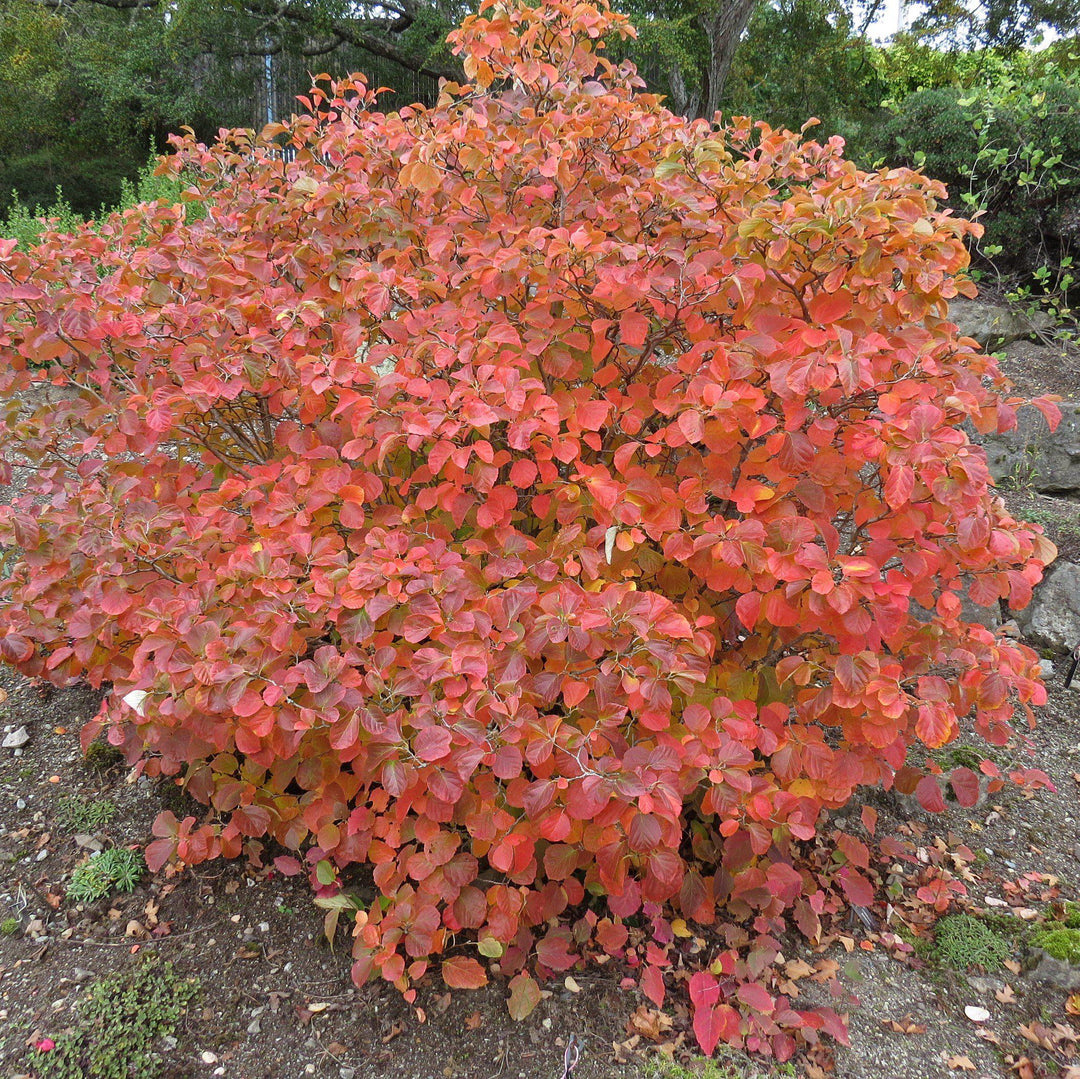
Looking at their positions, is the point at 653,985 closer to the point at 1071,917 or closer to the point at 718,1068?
the point at 718,1068

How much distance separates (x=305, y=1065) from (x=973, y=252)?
250 inches

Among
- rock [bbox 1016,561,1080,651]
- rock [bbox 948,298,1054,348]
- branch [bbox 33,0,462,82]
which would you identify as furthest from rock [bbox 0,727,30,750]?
branch [bbox 33,0,462,82]

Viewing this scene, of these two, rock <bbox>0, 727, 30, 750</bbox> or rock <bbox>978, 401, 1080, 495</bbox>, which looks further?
rock <bbox>978, 401, 1080, 495</bbox>

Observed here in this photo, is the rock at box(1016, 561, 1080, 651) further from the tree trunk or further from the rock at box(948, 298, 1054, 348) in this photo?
the tree trunk

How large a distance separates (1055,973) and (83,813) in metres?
2.50

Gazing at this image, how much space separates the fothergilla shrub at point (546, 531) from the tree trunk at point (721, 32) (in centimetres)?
701

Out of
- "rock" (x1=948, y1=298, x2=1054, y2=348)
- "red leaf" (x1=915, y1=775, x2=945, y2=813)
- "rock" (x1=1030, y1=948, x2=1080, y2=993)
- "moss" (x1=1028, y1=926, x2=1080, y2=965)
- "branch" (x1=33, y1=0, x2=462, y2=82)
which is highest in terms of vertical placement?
"branch" (x1=33, y1=0, x2=462, y2=82)

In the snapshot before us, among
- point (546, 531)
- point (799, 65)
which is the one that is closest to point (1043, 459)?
point (546, 531)

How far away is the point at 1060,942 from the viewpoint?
1.88m

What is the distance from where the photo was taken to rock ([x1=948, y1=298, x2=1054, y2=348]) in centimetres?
510

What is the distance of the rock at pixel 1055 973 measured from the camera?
1822 millimetres

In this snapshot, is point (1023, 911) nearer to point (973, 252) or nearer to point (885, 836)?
point (885, 836)

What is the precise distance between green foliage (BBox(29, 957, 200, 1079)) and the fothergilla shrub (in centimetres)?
30

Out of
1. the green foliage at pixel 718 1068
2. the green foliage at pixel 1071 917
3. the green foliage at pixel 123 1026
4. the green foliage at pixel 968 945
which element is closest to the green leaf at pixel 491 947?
the green foliage at pixel 718 1068
